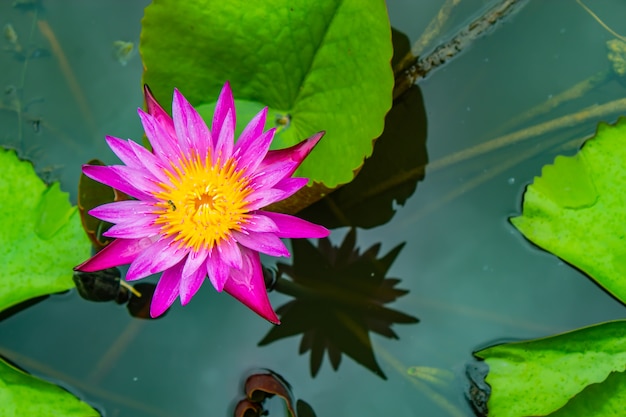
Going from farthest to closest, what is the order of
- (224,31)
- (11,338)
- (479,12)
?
(479,12) → (11,338) → (224,31)

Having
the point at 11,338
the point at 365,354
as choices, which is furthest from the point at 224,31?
the point at 11,338

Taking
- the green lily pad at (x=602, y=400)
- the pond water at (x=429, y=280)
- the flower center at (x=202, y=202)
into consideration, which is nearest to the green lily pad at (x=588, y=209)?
the pond water at (x=429, y=280)

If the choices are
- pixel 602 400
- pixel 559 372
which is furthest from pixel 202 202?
pixel 602 400

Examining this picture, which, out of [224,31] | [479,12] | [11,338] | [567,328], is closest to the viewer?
[224,31]

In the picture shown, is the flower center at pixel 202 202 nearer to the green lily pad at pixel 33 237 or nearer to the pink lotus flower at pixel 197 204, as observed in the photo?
the pink lotus flower at pixel 197 204

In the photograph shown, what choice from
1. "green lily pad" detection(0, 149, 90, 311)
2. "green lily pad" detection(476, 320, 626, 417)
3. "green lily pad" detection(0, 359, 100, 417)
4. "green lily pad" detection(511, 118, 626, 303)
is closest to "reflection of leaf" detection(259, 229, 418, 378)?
"green lily pad" detection(476, 320, 626, 417)

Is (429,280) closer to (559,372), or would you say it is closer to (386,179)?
(386,179)

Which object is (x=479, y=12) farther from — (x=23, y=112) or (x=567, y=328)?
(x=23, y=112)
